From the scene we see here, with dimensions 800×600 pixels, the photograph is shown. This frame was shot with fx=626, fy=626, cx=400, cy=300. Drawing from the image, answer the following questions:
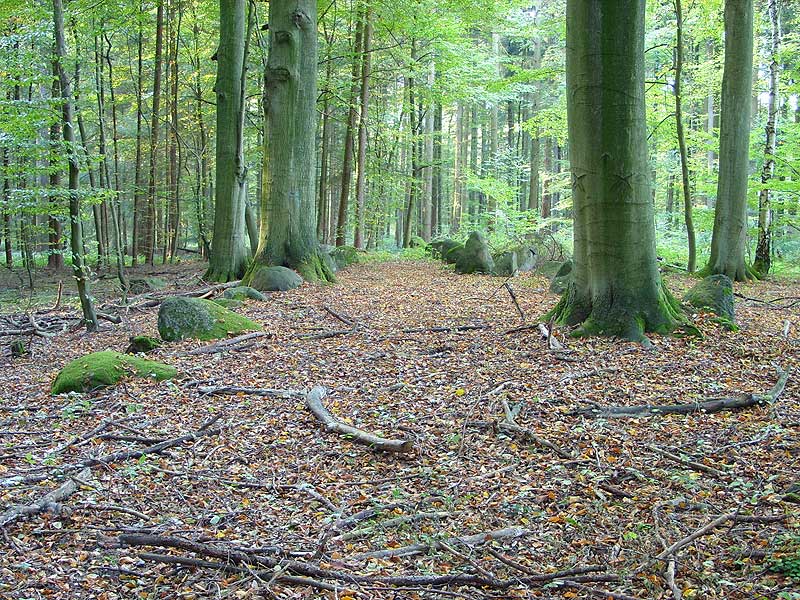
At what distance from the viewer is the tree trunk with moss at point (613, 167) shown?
6.76 metres

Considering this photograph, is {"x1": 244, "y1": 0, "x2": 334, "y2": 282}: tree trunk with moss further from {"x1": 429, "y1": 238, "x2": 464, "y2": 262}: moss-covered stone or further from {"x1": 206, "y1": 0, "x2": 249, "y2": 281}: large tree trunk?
{"x1": 429, "y1": 238, "x2": 464, "y2": 262}: moss-covered stone

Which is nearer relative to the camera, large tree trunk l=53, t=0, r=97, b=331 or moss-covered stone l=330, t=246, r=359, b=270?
large tree trunk l=53, t=0, r=97, b=331

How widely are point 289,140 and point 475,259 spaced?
5.61 metres

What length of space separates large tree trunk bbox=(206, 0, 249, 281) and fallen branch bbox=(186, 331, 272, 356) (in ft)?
19.5

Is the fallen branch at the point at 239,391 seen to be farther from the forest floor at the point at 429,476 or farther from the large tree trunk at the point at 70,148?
the large tree trunk at the point at 70,148

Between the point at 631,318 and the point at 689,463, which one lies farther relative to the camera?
the point at 631,318

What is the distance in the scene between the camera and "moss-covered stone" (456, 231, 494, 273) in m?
15.8

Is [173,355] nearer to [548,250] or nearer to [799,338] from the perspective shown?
[799,338]

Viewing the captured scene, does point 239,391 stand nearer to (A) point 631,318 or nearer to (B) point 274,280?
(A) point 631,318

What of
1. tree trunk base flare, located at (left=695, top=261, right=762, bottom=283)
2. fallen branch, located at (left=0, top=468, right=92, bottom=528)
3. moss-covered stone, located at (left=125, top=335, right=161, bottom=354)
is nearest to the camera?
fallen branch, located at (left=0, top=468, right=92, bottom=528)

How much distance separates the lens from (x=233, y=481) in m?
4.21

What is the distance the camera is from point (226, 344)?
789 centimetres

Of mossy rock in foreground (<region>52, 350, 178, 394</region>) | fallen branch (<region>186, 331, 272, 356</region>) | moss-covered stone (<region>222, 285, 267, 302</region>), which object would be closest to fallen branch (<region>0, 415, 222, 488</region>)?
mossy rock in foreground (<region>52, 350, 178, 394</region>)

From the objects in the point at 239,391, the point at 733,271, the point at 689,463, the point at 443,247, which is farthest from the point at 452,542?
the point at 443,247
